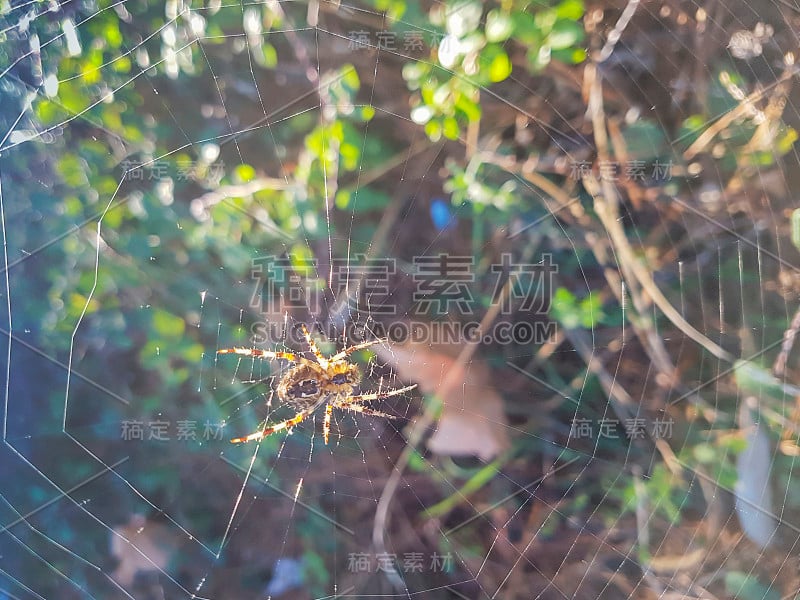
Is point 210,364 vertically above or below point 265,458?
above

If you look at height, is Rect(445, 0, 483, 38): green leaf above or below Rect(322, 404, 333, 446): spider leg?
above

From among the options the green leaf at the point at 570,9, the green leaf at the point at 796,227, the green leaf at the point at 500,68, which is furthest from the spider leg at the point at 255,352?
the green leaf at the point at 796,227

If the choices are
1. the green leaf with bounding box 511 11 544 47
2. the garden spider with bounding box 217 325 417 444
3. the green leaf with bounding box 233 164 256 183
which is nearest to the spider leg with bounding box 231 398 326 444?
the garden spider with bounding box 217 325 417 444

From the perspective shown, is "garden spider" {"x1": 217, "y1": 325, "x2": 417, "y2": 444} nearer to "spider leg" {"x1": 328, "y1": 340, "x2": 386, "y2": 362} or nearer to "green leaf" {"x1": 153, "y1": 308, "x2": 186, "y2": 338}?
"spider leg" {"x1": 328, "y1": 340, "x2": 386, "y2": 362}

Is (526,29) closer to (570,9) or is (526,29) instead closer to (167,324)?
(570,9)

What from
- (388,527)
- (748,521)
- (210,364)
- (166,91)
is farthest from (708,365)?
(166,91)

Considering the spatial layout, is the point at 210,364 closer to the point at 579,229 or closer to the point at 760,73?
the point at 579,229
